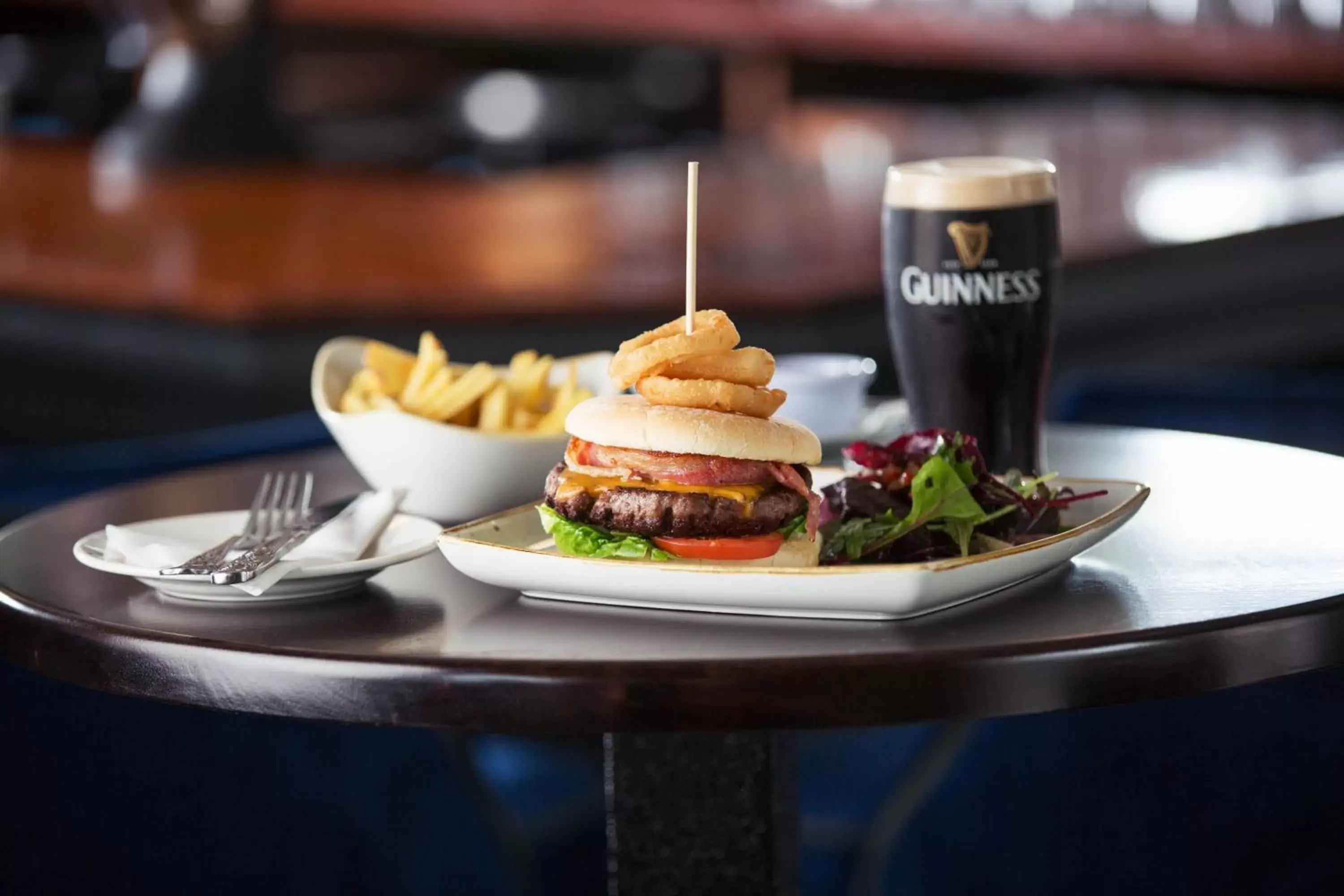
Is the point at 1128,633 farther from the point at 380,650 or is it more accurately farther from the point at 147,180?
the point at 147,180

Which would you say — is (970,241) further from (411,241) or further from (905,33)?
(905,33)

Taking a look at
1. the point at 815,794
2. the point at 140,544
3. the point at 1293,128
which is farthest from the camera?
the point at 1293,128

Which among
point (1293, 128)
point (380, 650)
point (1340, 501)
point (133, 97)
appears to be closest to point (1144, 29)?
point (1293, 128)

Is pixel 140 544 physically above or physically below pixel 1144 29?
below

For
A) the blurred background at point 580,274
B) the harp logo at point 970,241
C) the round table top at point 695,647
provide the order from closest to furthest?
the round table top at point 695,647
the harp logo at point 970,241
the blurred background at point 580,274

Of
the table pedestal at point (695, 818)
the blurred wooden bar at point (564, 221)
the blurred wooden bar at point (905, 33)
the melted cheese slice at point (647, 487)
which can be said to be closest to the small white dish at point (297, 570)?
the melted cheese slice at point (647, 487)

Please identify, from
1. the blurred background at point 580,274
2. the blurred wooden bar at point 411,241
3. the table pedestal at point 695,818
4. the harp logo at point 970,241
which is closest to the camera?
the table pedestal at point 695,818

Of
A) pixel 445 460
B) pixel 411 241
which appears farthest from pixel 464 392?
pixel 411 241

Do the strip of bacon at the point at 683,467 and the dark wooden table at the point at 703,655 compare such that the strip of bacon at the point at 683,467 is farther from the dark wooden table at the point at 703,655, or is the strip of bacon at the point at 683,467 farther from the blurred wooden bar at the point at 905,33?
the blurred wooden bar at the point at 905,33

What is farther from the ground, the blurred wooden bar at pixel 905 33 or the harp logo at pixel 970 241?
the blurred wooden bar at pixel 905 33
